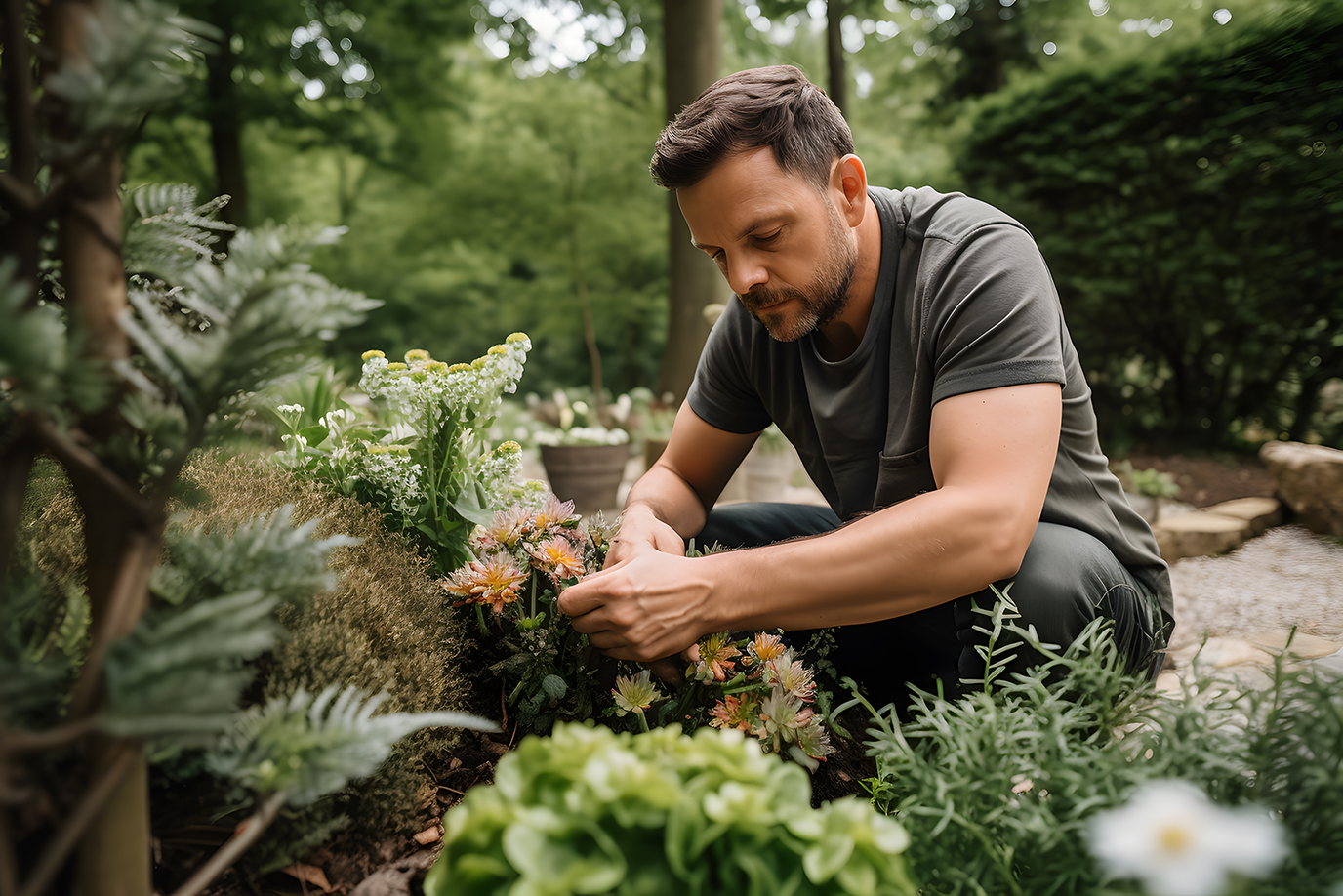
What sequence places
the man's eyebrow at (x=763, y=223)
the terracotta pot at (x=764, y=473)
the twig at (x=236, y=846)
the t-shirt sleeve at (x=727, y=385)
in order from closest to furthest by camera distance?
the twig at (x=236, y=846)
the man's eyebrow at (x=763, y=223)
the t-shirt sleeve at (x=727, y=385)
the terracotta pot at (x=764, y=473)

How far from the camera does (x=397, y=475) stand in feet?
5.76

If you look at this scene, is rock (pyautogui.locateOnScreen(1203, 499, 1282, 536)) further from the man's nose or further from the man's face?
the man's nose

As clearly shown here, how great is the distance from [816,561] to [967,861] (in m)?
0.53

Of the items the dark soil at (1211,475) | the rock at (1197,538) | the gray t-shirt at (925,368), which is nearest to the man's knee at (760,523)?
the gray t-shirt at (925,368)

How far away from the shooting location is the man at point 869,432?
1360 millimetres

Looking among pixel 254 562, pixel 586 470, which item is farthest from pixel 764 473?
pixel 254 562

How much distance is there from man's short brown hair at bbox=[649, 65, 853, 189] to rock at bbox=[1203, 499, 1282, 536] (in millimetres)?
3808

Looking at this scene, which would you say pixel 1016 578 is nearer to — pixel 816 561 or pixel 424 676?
pixel 816 561

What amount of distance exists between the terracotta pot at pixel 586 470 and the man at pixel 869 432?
1895 mm

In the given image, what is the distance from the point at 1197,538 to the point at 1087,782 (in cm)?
379

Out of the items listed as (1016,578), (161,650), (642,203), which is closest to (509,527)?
(161,650)

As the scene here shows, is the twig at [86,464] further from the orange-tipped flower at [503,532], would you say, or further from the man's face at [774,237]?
the man's face at [774,237]

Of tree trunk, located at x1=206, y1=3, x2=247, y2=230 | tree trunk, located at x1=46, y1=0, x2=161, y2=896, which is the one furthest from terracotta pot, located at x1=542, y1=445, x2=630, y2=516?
tree trunk, located at x1=206, y1=3, x2=247, y2=230

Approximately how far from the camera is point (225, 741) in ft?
2.59
